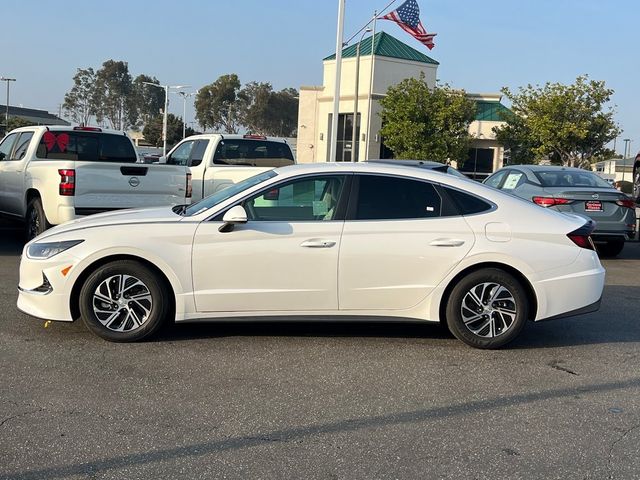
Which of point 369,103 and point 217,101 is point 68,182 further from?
point 217,101

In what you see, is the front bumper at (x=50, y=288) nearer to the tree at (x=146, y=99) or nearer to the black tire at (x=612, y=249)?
the black tire at (x=612, y=249)

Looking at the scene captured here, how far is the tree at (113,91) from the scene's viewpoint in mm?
93312

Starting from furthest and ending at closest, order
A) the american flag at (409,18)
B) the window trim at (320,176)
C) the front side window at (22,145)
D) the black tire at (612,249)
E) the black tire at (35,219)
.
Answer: the american flag at (409,18) → the black tire at (612,249) → the front side window at (22,145) → the black tire at (35,219) → the window trim at (320,176)

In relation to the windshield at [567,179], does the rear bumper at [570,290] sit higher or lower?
lower

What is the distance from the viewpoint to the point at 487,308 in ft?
19.0

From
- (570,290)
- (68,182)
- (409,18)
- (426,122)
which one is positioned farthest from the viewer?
(426,122)

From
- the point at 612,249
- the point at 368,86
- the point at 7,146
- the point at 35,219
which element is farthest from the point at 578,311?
the point at 368,86

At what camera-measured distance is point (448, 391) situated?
15.9 ft

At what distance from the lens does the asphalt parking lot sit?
3697mm

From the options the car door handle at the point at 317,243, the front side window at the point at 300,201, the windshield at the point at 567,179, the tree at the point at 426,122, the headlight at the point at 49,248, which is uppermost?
the tree at the point at 426,122

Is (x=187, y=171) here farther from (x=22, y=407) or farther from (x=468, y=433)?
(x=468, y=433)

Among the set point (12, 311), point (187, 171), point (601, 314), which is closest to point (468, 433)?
point (601, 314)

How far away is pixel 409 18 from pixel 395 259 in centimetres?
2488

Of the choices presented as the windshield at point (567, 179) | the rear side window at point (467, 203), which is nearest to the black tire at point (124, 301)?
the rear side window at point (467, 203)
